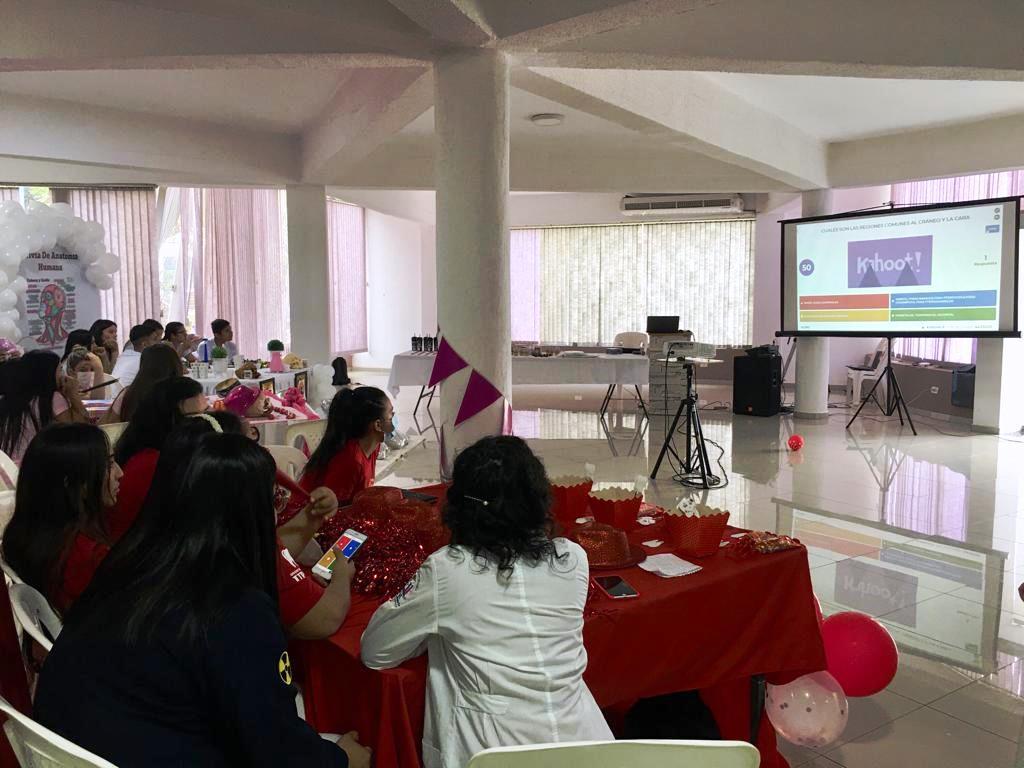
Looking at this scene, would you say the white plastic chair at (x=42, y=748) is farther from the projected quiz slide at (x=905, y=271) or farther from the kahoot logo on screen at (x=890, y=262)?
the kahoot logo on screen at (x=890, y=262)

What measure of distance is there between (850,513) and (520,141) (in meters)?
4.98

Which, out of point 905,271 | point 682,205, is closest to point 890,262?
point 905,271

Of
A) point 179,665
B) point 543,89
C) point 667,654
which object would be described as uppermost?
point 543,89

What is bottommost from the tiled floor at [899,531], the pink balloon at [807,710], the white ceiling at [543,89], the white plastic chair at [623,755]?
the tiled floor at [899,531]

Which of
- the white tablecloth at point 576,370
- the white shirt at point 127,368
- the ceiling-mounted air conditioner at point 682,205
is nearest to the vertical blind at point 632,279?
the ceiling-mounted air conditioner at point 682,205

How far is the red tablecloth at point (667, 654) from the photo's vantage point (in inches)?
67.4

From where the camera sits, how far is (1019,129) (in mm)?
7629

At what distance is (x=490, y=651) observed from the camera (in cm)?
158

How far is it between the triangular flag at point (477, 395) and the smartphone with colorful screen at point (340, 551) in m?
2.31

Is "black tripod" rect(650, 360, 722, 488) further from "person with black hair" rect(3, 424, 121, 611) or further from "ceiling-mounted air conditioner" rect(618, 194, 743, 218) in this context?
"ceiling-mounted air conditioner" rect(618, 194, 743, 218)

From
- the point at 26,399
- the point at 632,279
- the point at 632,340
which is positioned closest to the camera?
the point at 26,399

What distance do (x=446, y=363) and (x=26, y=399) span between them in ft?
7.05

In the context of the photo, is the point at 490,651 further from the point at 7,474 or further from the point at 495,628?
the point at 7,474

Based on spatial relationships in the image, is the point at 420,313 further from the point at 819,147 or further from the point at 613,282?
the point at 819,147
